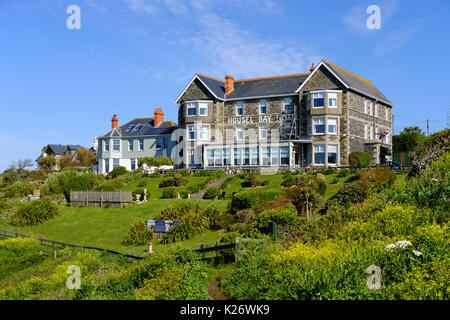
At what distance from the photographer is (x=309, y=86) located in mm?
48344

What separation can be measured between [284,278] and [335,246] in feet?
10.5

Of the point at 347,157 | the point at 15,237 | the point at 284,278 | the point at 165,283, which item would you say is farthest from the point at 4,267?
the point at 347,157

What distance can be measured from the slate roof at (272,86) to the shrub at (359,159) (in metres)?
7.47

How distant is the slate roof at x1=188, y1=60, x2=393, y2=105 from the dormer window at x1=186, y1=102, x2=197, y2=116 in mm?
2874

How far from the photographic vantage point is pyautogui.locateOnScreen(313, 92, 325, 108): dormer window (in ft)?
154

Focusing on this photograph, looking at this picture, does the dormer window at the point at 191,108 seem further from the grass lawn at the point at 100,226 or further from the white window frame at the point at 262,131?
the grass lawn at the point at 100,226

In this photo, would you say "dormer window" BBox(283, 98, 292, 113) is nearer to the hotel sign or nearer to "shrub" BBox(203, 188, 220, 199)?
the hotel sign

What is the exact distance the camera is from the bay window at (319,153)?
46.8 metres

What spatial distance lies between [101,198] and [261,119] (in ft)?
74.0

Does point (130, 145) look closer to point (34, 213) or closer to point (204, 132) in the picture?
point (204, 132)

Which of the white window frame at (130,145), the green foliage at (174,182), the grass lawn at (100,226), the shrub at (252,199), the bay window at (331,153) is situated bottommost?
the grass lawn at (100,226)

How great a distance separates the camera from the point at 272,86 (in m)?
53.1

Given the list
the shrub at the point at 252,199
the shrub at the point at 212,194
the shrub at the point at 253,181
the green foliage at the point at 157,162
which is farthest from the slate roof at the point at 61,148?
the shrub at the point at 252,199

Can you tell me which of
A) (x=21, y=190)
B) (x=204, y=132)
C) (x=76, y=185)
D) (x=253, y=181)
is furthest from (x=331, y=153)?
(x=21, y=190)
